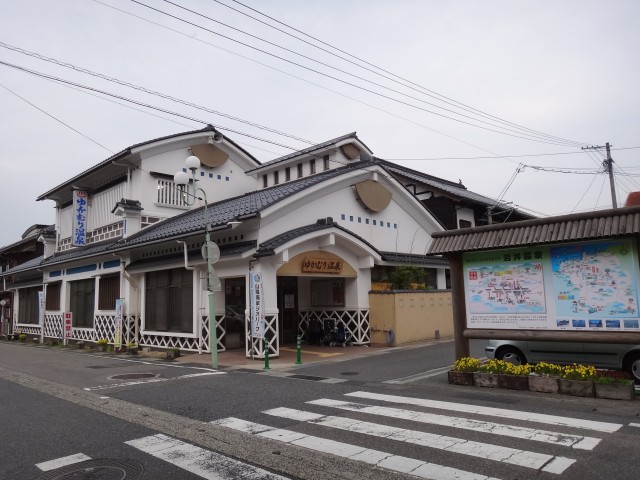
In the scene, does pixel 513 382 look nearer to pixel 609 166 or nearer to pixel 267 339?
pixel 267 339

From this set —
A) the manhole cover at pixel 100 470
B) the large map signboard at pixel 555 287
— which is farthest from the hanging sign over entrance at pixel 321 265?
the manhole cover at pixel 100 470

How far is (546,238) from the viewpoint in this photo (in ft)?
30.3

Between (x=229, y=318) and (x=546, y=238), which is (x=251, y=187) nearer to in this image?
(x=229, y=318)

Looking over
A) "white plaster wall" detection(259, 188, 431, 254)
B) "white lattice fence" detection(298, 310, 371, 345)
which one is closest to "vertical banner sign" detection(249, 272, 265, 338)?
"white plaster wall" detection(259, 188, 431, 254)

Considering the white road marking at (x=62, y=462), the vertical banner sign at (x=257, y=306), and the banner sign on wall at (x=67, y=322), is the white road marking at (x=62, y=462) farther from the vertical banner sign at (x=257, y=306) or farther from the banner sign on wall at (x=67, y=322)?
the banner sign on wall at (x=67, y=322)

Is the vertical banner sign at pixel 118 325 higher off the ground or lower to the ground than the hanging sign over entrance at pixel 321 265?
lower

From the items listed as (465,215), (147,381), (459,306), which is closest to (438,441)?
(459,306)

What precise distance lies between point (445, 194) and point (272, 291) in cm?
1573

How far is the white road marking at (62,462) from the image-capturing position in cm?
560

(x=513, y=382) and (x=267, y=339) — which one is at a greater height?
(x=267, y=339)

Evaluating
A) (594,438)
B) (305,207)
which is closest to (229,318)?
(305,207)

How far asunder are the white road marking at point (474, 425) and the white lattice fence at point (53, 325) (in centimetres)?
2372

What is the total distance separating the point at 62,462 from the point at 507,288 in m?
8.84

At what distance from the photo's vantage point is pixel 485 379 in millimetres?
9812
